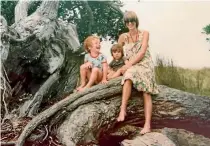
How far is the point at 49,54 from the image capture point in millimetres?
2533

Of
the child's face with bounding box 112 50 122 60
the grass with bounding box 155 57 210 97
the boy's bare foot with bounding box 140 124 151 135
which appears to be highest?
the child's face with bounding box 112 50 122 60

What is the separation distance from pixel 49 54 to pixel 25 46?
6.4 inches

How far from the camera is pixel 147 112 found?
7.83ft

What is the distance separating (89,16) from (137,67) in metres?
0.45

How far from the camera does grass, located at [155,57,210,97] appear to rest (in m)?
2.42

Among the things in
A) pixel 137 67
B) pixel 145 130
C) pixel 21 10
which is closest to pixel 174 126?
pixel 145 130

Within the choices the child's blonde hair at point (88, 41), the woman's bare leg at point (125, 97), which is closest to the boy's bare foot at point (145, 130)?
the woman's bare leg at point (125, 97)

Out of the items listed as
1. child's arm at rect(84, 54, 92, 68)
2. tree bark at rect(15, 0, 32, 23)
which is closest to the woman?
child's arm at rect(84, 54, 92, 68)

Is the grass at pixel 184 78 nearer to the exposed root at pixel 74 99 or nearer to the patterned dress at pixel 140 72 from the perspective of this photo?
the patterned dress at pixel 140 72

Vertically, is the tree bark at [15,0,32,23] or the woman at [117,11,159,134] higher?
the tree bark at [15,0,32,23]

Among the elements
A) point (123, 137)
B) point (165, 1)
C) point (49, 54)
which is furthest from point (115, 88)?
point (165, 1)

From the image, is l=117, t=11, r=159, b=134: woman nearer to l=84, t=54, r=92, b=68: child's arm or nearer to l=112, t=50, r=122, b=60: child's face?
l=112, t=50, r=122, b=60: child's face

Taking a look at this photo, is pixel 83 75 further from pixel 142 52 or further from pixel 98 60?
pixel 142 52

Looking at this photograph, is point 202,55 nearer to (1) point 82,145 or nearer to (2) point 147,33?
(2) point 147,33
